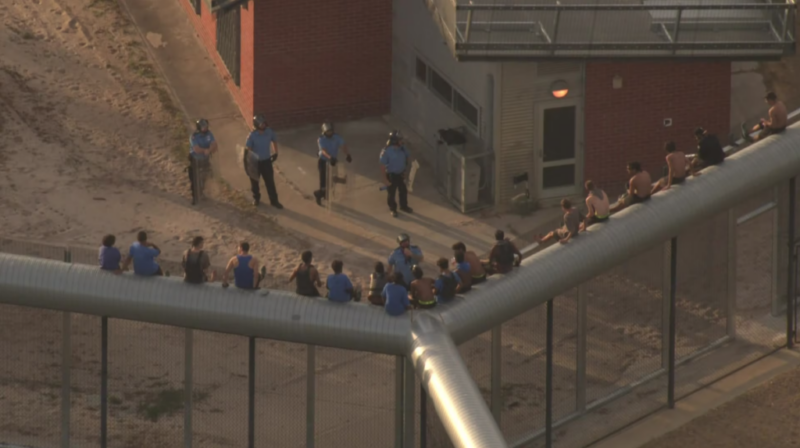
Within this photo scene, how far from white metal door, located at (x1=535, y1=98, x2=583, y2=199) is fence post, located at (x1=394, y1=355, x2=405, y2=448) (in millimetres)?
8205

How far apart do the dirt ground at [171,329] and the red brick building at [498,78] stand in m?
2.29

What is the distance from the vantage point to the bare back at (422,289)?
1368 inches

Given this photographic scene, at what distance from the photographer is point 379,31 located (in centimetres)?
4544

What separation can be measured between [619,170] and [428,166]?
356cm

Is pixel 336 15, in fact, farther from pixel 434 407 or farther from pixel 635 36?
pixel 434 407

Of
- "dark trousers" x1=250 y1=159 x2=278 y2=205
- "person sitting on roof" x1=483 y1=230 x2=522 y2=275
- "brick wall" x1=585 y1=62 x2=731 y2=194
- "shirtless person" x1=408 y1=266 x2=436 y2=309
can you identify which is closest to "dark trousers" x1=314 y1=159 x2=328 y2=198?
"dark trousers" x1=250 y1=159 x2=278 y2=205

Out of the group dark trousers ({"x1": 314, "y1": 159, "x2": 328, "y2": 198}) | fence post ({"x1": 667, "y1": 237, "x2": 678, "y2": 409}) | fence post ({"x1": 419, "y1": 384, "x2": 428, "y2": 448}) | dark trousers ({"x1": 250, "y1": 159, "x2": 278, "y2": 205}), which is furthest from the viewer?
dark trousers ({"x1": 314, "y1": 159, "x2": 328, "y2": 198})

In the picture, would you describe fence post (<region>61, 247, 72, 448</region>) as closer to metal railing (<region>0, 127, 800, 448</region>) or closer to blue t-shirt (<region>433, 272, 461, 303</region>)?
metal railing (<region>0, 127, 800, 448</region>)

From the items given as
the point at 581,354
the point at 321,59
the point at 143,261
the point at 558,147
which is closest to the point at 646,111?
the point at 558,147

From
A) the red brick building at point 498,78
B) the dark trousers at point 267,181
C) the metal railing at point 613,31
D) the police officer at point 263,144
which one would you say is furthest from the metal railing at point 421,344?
the police officer at point 263,144

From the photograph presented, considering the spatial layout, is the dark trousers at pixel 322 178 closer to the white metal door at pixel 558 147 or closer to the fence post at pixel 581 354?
the white metal door at pixel 558 147

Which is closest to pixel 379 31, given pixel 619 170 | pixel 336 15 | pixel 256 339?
pixel 336 15

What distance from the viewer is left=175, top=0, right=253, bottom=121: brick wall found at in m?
44.9

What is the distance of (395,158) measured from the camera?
42.0 m
